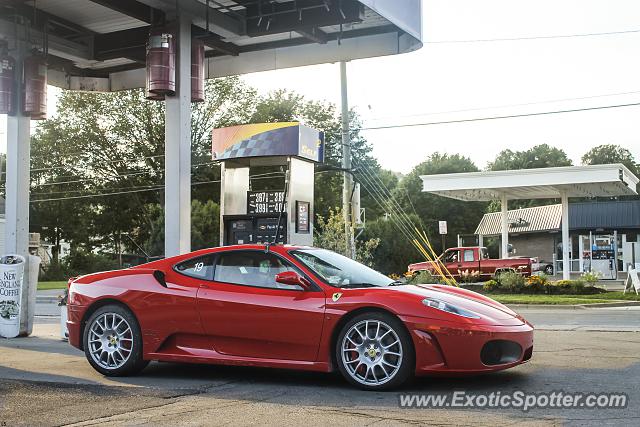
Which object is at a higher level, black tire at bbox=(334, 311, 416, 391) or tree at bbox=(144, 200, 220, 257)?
tree at bbox=(144, 200, 220, 257)

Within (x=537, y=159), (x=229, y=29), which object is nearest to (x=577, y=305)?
(x=229, y=29)

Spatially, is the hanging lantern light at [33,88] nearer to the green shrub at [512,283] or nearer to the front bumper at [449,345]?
the front bumper at [449,345]

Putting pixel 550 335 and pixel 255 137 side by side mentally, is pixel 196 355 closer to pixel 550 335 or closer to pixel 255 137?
pixel 550 335

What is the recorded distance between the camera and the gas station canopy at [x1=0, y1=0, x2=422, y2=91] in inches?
459

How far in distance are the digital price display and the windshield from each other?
6.27m

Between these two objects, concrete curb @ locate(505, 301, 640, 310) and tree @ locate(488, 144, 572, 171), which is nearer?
concrete curb @ locate(505, 301, 640, 310)

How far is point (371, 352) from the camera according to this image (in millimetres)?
6680

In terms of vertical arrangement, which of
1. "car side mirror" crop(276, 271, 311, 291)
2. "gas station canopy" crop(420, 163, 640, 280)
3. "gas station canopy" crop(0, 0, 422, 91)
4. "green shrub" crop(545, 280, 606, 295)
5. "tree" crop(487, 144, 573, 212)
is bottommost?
"green shrub" crop(545, 280, 606, 295)

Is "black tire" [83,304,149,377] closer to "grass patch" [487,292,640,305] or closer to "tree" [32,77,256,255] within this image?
"grass patch" [487,292,640,305]

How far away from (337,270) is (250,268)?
85 centimetres

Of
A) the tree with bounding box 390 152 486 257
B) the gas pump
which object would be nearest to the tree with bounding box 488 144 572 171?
the tree with bounding box 390 152 486 257

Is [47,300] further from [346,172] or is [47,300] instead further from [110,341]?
[110,341]

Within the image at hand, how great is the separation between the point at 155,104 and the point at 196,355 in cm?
4324

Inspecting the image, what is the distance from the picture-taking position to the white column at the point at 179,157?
36.7 feet
